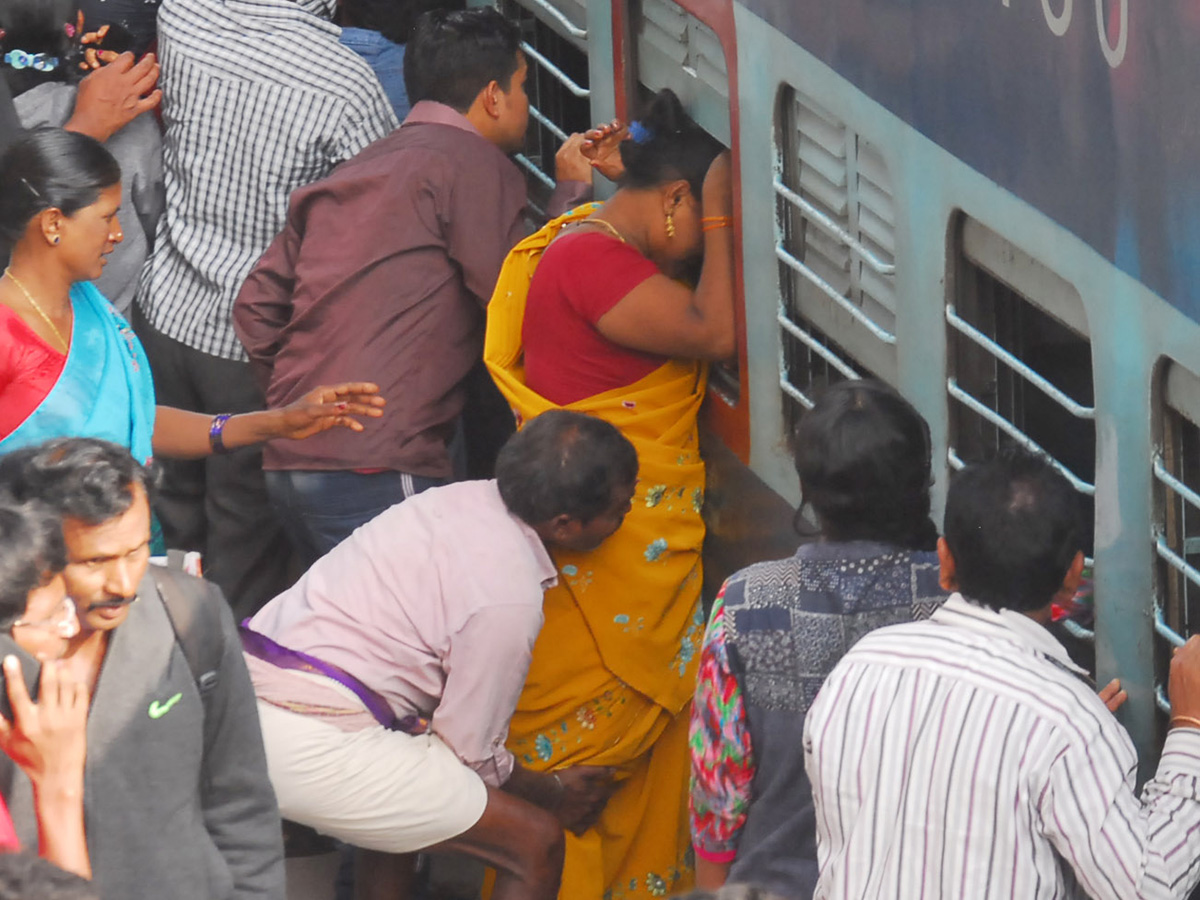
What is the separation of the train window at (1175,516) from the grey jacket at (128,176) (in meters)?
2.67

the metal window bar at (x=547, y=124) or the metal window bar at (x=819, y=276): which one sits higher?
the metal window bar at (x=819, y=276)

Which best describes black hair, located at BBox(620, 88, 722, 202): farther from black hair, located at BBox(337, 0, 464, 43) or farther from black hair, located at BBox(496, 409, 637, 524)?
black hair, located at BBox(337, 0, 464, 43)

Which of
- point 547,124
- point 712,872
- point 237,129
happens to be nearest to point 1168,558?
point 712,872

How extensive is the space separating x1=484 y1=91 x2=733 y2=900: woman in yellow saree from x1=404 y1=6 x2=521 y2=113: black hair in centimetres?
38

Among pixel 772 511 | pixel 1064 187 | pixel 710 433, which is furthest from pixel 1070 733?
pixel 710 433

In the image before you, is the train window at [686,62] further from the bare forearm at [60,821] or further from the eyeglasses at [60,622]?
the bare forearm at [60,821]

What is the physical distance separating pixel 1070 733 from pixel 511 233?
205 centimetres

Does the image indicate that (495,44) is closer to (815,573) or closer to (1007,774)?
(815,573)

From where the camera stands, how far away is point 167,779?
2.45 m

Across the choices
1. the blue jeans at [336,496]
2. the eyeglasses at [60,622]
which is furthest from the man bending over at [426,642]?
the eyeglasses at [60,622]

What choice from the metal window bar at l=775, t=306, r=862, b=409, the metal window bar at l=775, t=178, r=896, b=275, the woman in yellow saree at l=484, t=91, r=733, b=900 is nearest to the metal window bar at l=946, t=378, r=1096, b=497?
the metal window bar at l=775, t=178, r=896, b=275

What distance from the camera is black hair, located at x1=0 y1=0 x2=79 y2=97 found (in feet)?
13.9

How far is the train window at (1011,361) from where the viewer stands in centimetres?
263

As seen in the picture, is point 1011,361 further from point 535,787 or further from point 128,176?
point 128,176
